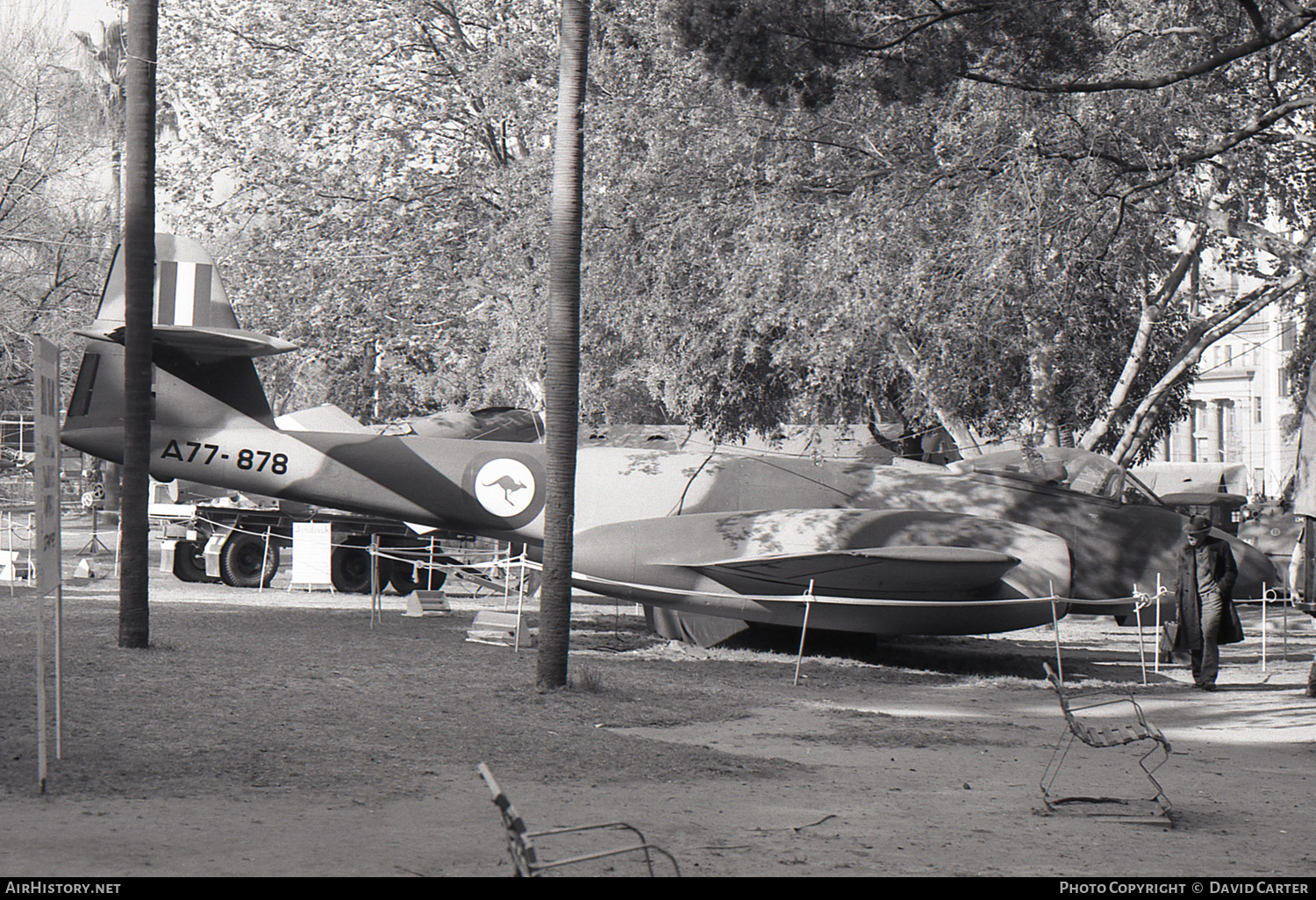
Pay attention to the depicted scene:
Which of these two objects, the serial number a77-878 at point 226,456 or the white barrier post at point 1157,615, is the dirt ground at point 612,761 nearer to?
the white barrier post at point 1157,615

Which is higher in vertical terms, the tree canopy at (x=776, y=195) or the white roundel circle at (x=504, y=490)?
the tree canopy at (x=776, y=195)

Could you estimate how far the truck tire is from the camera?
71.9 ft

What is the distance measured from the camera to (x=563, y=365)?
1087cm

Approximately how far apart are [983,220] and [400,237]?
17.1 meters

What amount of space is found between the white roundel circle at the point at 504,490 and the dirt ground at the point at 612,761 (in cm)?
170

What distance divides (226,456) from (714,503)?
571 centimetres

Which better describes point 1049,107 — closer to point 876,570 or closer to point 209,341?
point 876,570

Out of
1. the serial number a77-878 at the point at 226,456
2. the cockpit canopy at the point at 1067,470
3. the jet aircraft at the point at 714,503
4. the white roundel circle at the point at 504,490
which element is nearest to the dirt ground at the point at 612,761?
the jet aircraft at the point at 714,503

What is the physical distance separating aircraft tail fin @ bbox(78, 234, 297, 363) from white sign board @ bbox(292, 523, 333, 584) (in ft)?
18.4

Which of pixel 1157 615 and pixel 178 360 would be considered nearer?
pixel 1157 615

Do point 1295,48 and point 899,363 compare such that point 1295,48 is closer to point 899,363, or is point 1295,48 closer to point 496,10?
point 899,363

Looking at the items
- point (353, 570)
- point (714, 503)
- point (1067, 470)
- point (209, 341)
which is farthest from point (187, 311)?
point (1067, 470)

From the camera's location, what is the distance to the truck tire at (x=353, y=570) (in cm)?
2191

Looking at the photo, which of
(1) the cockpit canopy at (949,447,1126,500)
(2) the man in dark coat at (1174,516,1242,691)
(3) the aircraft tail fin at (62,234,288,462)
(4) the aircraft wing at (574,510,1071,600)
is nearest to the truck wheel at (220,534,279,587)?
(3) the aircraft tail fin at (62,234,288,462)
